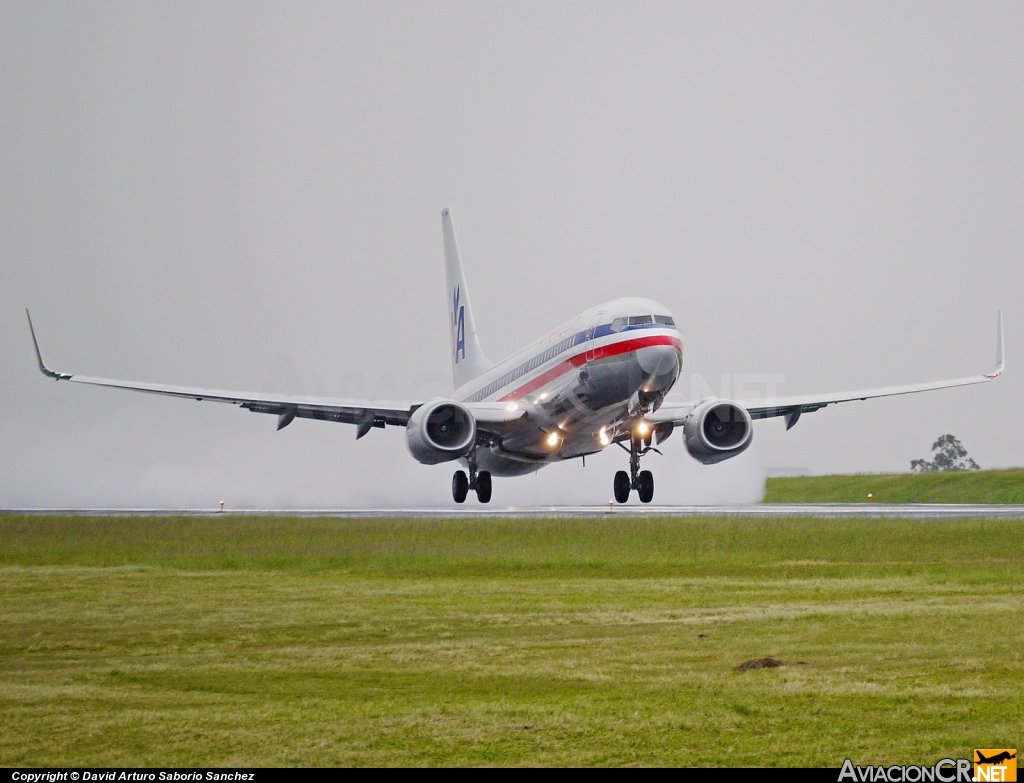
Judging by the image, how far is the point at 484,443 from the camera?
146 ft

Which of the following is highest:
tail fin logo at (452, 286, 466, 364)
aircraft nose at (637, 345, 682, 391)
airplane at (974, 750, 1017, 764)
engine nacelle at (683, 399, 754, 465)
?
tail fin logo at (452, 286, 466, 364)

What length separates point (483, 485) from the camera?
46688 millimetres

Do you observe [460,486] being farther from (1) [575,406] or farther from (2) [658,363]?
(2) [658,363]

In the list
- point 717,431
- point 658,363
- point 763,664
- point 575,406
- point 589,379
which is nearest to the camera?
point 763,664

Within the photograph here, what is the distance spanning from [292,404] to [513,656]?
105 feet

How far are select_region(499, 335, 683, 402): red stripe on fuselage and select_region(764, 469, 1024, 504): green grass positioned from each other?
26.0m

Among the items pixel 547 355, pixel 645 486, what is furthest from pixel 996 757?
pixel 645 486

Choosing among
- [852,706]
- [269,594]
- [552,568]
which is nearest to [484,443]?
[552,568]

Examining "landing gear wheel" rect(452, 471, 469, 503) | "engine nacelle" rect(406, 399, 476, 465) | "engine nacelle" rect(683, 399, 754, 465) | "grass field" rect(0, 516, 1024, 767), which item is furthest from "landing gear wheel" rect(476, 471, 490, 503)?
"grass field" rect(0, 516, 1024, 767)

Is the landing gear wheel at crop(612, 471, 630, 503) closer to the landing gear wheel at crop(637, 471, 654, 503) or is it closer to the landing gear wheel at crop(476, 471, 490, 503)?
the landing gear wheel at crop(637, 471, 654, 503)

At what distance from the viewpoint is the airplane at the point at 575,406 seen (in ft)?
120

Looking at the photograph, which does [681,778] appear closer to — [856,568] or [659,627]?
[659,627]

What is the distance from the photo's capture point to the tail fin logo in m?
59.0

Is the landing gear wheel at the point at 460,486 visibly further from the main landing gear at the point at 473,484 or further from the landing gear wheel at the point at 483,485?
the landing gear wheel at the point at 483,485
